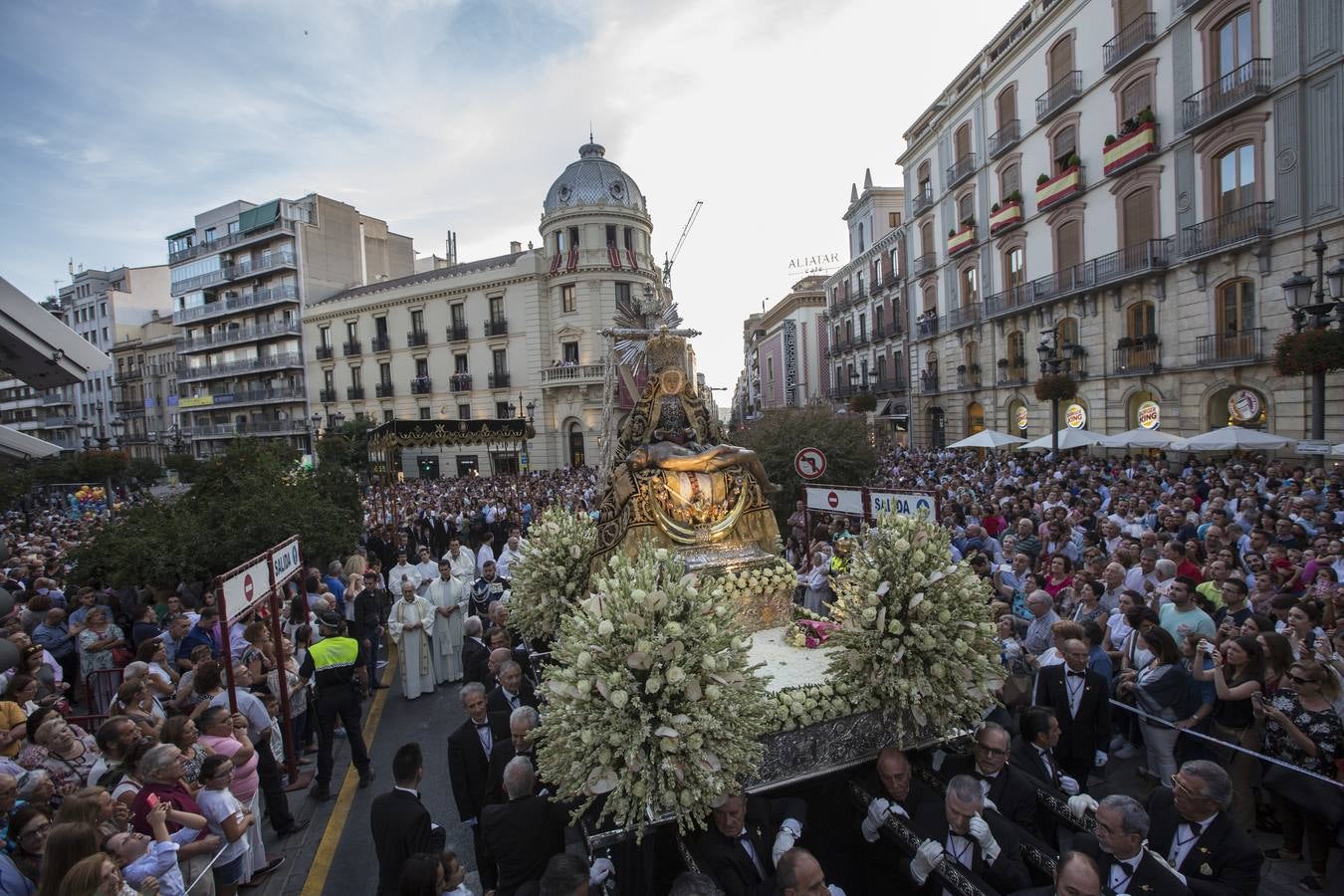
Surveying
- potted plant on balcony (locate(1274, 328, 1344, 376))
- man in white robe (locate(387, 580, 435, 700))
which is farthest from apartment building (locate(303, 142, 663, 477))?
potted plant on balcony (locate(1274, 328, 1344, 376))

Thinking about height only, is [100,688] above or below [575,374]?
below

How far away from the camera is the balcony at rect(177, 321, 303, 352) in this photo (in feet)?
158

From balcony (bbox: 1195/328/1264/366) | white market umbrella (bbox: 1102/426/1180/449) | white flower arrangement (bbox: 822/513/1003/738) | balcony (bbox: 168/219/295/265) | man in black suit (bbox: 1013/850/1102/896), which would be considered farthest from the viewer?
balcony (bbox: 168/219/295/265)

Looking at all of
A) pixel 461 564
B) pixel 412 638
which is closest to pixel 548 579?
pixel 412 638

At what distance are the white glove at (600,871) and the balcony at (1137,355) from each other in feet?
79.1

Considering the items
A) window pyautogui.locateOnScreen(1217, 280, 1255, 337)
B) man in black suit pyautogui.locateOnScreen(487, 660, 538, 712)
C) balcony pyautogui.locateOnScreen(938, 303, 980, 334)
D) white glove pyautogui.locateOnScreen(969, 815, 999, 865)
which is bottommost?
white glove pyautogui.locateOnScreen(969, 815, 999, 865)

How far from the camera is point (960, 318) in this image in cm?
3322

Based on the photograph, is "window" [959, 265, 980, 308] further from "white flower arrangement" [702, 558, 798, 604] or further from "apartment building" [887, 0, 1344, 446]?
"white flower arrangement" [702, 558, 798, 604]

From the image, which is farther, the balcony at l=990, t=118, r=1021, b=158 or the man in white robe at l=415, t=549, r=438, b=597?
the balcony at l=990, t=118, r=1021, b=158

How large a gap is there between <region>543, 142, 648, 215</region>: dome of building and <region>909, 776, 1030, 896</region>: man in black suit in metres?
38.1

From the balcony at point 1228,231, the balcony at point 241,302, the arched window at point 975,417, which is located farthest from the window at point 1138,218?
the balcony at point 241,302

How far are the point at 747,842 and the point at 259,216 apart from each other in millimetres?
54789

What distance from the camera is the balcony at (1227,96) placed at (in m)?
18.1

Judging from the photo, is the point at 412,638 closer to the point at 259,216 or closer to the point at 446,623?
the point at 446,623
